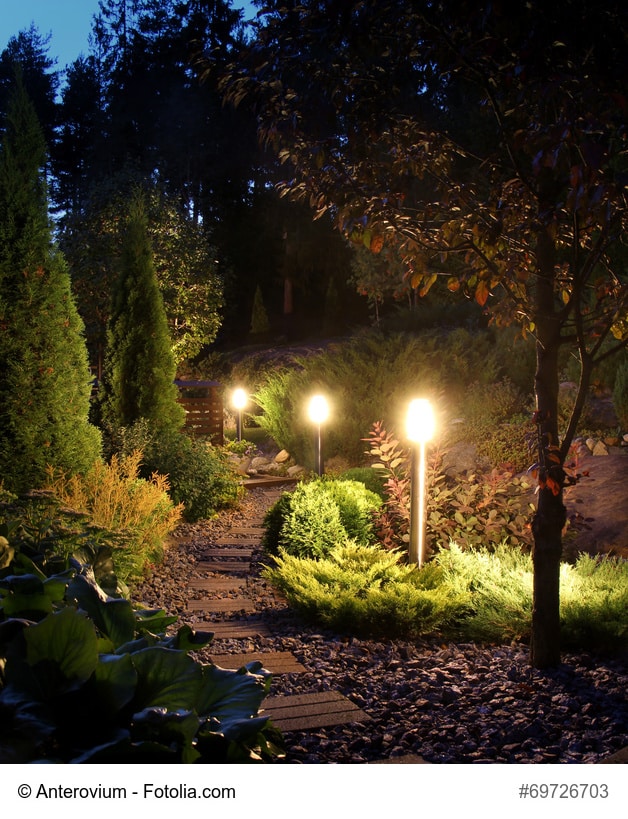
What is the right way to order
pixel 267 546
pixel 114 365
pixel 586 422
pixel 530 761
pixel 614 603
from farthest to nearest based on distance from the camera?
1. pixel 114 365
2. pixel 586 422
3. pixel 267 546
4. pixel 614 603
5. pixel 530 761

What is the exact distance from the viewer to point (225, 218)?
82.5 feet

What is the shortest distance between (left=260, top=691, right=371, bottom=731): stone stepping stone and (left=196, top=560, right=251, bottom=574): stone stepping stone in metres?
2.57

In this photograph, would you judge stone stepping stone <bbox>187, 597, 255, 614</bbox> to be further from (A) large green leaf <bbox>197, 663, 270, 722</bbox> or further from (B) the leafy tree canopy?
(A) large green leaf <bbox>197, 663, 270, 722</bbox>

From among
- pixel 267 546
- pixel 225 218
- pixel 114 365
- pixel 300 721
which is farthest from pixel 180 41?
pixel 300 721

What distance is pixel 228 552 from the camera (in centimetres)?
605

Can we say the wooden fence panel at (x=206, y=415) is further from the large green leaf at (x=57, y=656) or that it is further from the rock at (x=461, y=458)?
the large green leaf at (x=57, y=656)

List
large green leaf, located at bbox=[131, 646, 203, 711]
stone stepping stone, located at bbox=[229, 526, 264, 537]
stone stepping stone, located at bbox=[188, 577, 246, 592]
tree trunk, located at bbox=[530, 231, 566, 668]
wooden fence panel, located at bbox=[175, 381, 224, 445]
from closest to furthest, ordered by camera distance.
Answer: large green leaf, located at bbox=[131, 646, 203, 711], tree trunk, located at bbox=[530, 231, 566, 668], stone stepping stone, located at bbox=[188, 577, 246, 592], stone stepping stone, located at bbox=[229, 526, 264, 537], wooden fence panel, located at bbox=[175, 381, 224, 445]

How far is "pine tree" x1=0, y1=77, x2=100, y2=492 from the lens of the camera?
5535 millimetres

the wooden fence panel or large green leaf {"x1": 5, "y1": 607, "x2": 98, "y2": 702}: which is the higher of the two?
large green leaf {"x1": 5, "y1": 607, "x2": 98, "y2": 702}

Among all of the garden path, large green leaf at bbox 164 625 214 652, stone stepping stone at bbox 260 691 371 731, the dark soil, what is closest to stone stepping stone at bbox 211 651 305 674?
the garden path

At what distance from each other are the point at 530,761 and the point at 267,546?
370cm

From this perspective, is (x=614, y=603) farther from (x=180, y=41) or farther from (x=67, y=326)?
(x=180, y=41)

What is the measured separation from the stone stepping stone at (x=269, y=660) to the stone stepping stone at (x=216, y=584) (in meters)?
1.38

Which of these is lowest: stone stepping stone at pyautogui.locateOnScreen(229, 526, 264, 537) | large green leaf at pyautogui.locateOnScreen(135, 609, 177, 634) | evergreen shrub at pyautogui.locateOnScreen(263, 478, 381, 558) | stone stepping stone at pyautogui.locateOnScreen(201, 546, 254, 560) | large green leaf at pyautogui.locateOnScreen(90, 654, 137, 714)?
stone stepping stone at pyautogui.locateOnScreen(229, 526, 264, 537)
